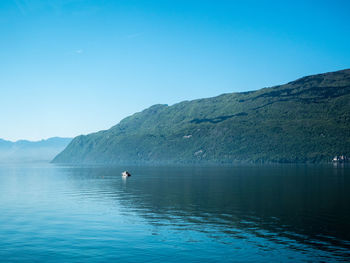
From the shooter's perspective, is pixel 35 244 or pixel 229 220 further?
pixel 229 220

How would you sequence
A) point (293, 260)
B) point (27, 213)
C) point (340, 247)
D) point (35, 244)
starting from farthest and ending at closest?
point (27, 213)
point (35, 244)
point (340, 247)
point (293, 260)

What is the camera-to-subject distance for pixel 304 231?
42219 mm

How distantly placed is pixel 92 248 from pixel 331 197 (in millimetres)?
53734

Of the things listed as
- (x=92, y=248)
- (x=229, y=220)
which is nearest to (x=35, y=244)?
(x=92, y=248)

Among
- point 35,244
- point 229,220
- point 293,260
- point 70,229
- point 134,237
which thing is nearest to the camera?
point 293,260

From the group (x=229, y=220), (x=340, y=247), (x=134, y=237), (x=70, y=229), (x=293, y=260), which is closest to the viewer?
(x=293, y=260)

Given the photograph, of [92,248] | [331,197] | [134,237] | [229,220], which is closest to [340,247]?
[229,220]

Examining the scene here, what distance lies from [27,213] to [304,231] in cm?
4306

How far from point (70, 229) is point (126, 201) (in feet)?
91.3

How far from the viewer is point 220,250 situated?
3503cm

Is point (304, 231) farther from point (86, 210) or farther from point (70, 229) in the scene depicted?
point (86, 210)

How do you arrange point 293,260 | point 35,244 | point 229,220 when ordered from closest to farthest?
point 293,260 → point 35,244 → point 229,220

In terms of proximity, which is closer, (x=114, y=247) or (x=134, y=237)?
(x=114, y=247)

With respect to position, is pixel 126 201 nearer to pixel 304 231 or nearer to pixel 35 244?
pixel 35 244
